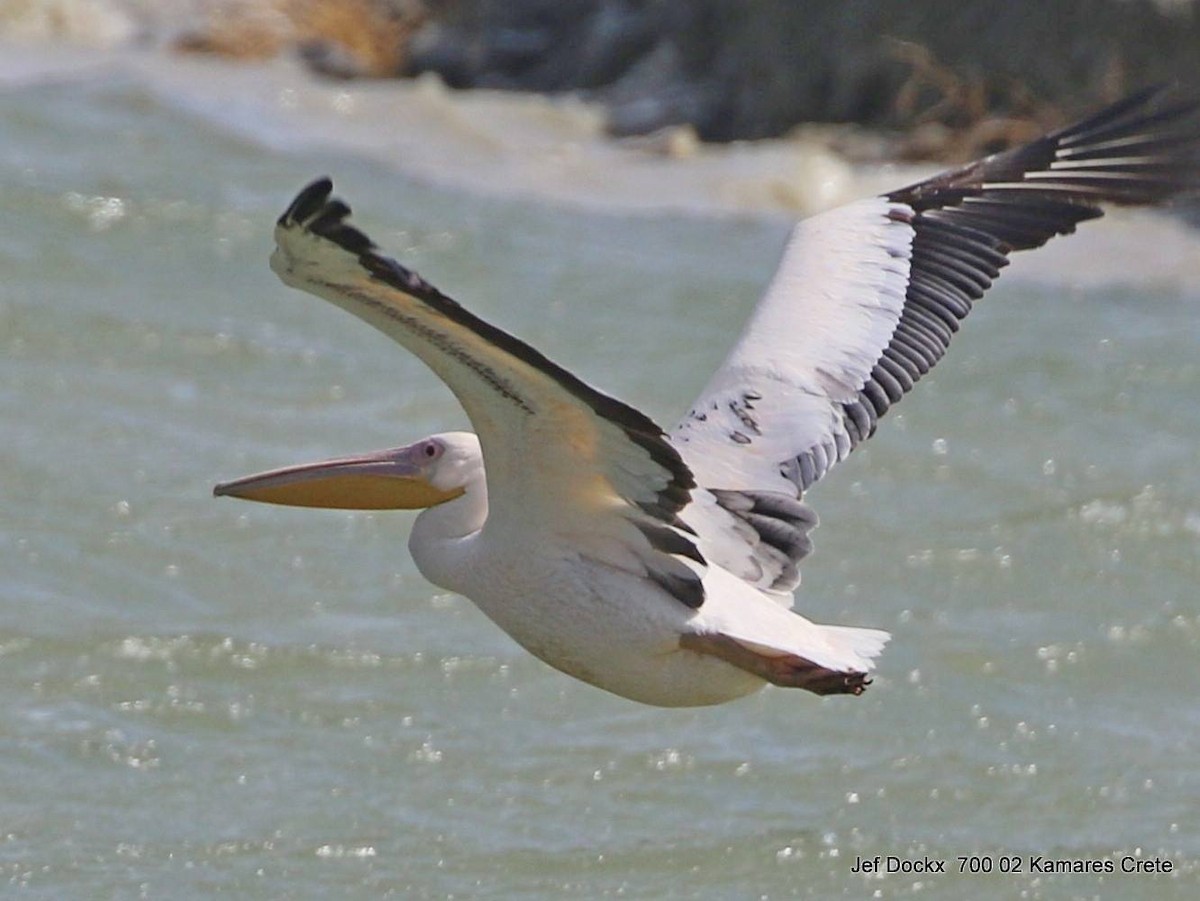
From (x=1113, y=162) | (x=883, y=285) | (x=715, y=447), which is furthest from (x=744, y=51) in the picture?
(x=715, y=447)

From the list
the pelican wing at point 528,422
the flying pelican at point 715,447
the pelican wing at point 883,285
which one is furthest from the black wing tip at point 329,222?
the pelican wing at point 883,285

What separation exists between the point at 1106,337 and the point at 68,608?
5.22 m

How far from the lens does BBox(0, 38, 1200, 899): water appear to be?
6.81 m

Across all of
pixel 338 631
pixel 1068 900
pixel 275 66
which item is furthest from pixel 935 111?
pixel 1068 900

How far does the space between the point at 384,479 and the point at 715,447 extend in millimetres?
826

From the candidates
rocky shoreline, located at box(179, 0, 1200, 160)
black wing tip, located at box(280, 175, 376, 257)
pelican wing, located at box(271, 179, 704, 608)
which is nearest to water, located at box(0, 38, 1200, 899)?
rocky shoreline, located at box(179, 0, 1200, 160)

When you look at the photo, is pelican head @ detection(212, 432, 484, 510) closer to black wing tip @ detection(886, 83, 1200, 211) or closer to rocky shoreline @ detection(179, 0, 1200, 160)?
black wing tip @ detection(886, 83, 1200, 211)

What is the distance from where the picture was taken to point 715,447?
5.77 meters

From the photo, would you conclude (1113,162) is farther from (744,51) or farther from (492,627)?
(744,51)

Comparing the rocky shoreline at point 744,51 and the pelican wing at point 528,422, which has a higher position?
the rocky shoreline at point 744,51

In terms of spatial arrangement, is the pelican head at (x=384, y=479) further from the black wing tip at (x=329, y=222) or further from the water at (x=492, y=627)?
the black wing tip at (x=329, y=222)

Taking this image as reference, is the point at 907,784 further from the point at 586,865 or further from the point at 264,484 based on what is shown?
the point at 264,484

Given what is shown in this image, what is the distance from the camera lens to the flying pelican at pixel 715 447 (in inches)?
189

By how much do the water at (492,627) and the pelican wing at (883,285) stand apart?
153 cm
